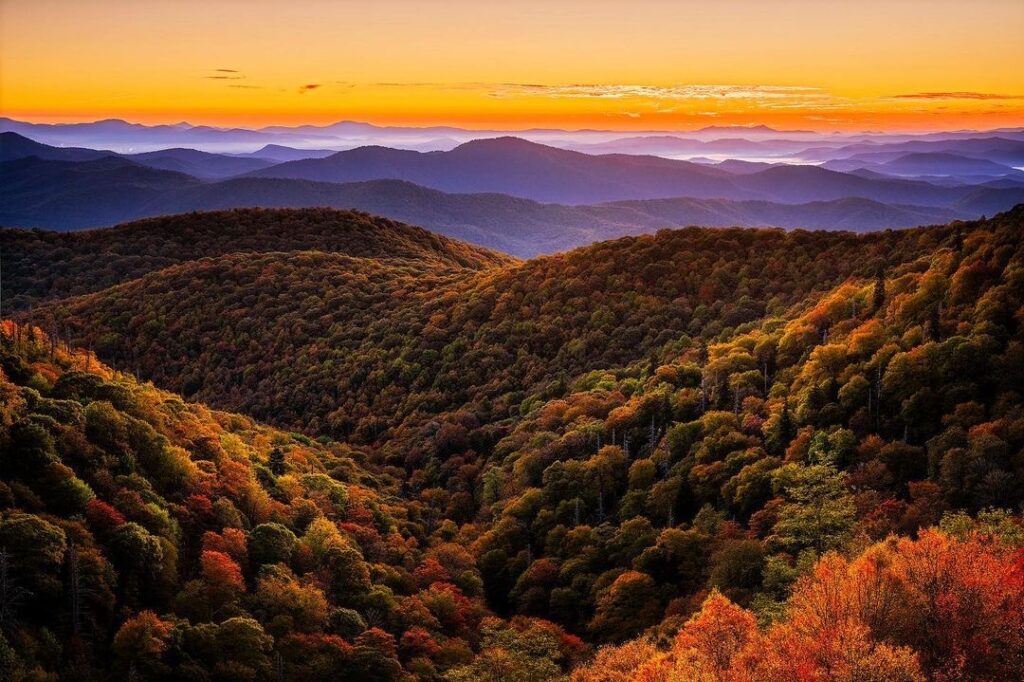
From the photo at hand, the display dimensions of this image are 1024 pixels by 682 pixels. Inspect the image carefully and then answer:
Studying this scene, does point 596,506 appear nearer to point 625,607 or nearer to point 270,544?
point 625,607

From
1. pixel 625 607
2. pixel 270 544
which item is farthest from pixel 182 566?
pixel 625 607

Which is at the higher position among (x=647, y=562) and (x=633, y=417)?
(x=633, y=417)

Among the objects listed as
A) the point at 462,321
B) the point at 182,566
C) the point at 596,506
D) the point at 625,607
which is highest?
the point at 462,321

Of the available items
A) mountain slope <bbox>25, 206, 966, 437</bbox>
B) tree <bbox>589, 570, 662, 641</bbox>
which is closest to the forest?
tree <bbox>589, 570, 662, 641</bbox>

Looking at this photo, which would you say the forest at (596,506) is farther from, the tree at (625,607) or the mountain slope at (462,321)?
the mountain slope at (462,321)

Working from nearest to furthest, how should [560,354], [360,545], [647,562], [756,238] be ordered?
[647,562], [360,545], [560,354], [756,238]

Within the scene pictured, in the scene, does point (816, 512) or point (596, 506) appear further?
point (596, 506)

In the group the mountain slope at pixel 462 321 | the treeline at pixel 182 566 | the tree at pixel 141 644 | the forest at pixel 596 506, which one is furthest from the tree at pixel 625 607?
the mountain slope at pixel 462 321

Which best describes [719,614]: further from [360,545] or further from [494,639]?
[360,545]

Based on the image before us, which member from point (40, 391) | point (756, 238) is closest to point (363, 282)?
point (756, 238)
